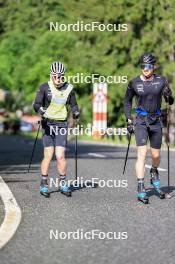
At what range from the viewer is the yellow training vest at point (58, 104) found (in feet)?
40.7

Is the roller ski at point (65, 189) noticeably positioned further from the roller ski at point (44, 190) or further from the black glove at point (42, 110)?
the black glove at point (42, 110)

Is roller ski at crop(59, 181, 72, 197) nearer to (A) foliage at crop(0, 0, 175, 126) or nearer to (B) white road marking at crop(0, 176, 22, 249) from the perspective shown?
(B) white road marking at crop(0, 176, 22, 249)

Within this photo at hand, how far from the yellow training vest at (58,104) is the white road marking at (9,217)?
4.39 ft

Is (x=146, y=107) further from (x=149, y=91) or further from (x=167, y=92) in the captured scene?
(x=167, y=92)

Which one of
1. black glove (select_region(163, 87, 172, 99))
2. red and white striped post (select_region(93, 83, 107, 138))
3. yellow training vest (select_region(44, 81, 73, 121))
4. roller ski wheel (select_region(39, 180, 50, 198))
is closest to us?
black glove (select_region(163, 87, 172, 99))

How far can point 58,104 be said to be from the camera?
1248 centimetres

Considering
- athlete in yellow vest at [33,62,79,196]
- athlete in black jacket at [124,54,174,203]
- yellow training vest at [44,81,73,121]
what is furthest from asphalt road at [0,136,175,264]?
yellow training vest at [44,81,73,121]

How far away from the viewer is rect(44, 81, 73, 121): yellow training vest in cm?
1240

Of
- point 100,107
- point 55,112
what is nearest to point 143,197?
point 55,112

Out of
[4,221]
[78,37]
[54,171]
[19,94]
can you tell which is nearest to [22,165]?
[54,171]

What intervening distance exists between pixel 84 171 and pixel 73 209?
6.59 m

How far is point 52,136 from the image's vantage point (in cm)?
1271

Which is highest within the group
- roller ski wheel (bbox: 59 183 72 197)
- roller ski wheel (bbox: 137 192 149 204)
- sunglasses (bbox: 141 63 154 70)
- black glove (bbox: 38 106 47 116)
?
sunglasses (bbox: 141 63 154 70)

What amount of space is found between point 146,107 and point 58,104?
139cm
